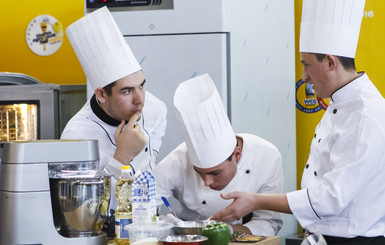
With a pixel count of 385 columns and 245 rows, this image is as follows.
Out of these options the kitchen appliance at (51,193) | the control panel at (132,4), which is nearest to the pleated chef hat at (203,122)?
the kitchen appliance at (51,193)

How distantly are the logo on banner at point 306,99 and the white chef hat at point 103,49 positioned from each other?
4.14ft

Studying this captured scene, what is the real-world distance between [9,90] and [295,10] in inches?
62.5

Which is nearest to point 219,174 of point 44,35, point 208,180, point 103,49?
point 208,180

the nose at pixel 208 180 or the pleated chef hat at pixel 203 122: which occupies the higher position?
the pleated chef hat at pixel 203 122

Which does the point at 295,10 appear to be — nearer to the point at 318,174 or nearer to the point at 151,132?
the point at 151,132

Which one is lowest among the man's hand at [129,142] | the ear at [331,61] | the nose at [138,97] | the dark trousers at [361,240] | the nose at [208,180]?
the dark trousers at [361,240]

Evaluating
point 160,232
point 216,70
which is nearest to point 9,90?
point 216,70

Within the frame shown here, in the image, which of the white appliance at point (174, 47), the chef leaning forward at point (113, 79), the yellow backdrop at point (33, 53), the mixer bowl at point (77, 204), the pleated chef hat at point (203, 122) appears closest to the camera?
the mixer bowl at point (77, 204)

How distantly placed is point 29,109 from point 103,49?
124 centimetres

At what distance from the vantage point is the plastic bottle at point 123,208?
6.93 ft

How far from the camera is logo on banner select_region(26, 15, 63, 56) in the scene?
4320mm

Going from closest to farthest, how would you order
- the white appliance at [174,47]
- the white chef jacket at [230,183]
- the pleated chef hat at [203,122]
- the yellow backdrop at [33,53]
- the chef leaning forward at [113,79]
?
1. the pleated chef hat at [203,122]
2. the chef leaning forward at [113,79]
3. the white chef jacket at [230,183]
4. the white appliance at [174,47]
5. the yellow backdrop at [33,53]

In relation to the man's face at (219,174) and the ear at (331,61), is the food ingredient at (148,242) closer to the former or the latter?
the man's face at (219,174)

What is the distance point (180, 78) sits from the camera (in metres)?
3.26
